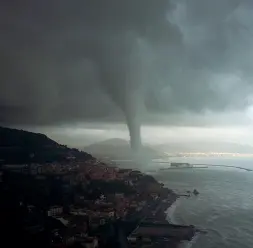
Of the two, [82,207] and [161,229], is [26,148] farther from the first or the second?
[161,229]

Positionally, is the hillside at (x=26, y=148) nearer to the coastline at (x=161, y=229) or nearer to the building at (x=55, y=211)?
the building at (x=55, y=211)

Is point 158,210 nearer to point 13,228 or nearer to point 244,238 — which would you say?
point 244,238

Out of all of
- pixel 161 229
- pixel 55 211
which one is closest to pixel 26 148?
pixel 55 211

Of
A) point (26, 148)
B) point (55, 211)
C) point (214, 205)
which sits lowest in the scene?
point (214, 205)

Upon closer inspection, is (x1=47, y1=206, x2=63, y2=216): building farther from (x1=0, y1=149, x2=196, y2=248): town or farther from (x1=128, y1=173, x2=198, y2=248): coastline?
(x1=128, y1=173, x2=198, y2=248): coastline

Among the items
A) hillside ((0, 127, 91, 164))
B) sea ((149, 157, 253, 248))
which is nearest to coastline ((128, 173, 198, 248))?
sea ((149, 157, 253, 248))

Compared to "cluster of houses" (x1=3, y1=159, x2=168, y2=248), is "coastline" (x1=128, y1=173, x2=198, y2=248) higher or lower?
lower
